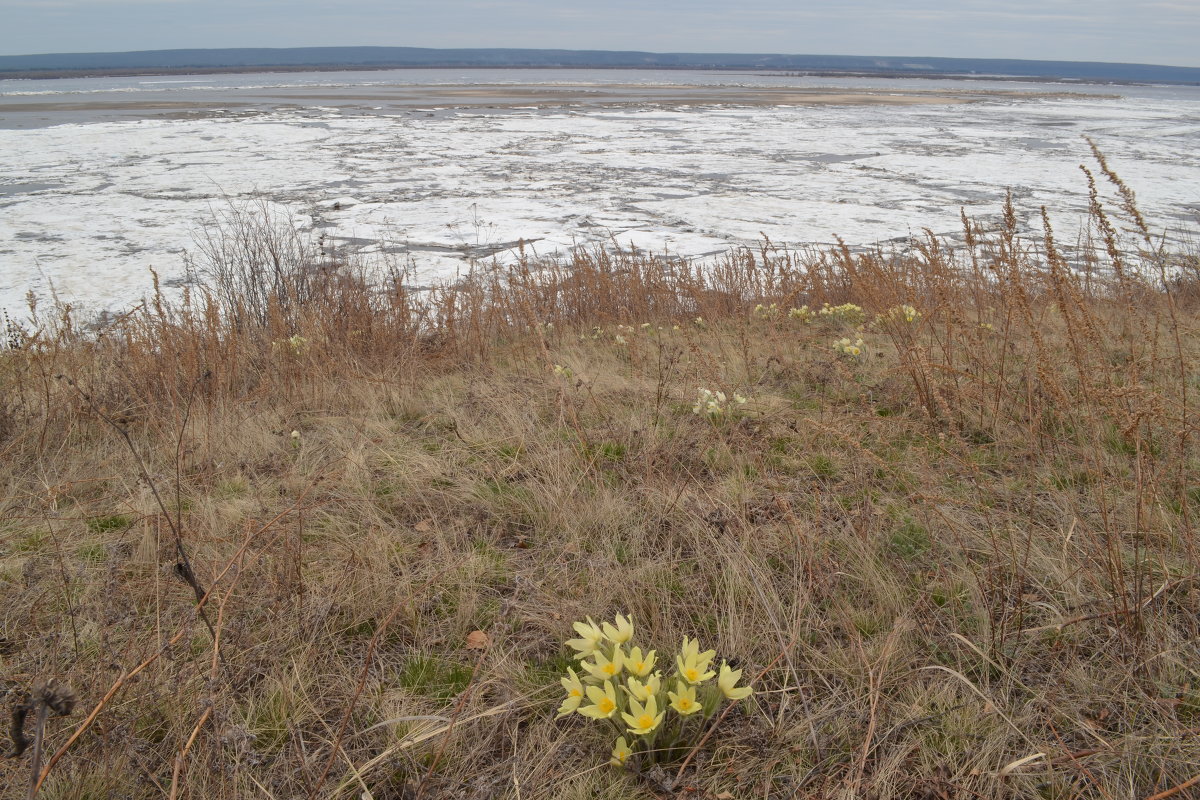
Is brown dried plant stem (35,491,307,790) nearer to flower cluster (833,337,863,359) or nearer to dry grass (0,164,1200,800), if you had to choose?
dry grass (0,164,1200,800)

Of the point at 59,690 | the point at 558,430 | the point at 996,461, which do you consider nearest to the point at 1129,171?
the point at 996,461

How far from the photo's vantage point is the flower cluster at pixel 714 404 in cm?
363

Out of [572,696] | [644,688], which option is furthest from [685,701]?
[572,696]

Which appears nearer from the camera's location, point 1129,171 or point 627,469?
point 627,469

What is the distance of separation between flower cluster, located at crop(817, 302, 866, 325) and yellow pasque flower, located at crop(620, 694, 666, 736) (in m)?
4.50

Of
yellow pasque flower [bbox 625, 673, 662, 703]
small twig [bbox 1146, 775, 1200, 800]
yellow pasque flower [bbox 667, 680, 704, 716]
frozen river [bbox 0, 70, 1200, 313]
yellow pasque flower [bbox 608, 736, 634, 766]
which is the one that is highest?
frozen river [bbox 0, 70, 1200, 313]

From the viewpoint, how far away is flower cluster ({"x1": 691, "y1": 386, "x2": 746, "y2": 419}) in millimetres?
3635

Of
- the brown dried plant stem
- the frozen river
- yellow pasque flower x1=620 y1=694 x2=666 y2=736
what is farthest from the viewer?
the frozen river

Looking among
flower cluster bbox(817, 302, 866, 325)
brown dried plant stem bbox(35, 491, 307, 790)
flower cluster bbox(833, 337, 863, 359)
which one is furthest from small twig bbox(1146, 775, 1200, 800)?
flower cluster bbox(817, 302, 866, 325)

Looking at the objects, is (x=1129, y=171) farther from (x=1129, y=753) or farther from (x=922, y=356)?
(x=1129, y=753)

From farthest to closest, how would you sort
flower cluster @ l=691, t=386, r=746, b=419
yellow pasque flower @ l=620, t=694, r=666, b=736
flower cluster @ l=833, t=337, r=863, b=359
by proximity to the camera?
1. flower cluster @ l=833, t=337, r=863, b=359
2. flower cluster @ l=691, t=386, r=746, b=419
3. yellow pasque flower @ l=620, t=694, r=666, b=736

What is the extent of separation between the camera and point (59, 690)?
0.99 m

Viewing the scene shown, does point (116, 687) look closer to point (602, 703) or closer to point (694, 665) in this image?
point (602, 703)

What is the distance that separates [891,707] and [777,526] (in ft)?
2.67
